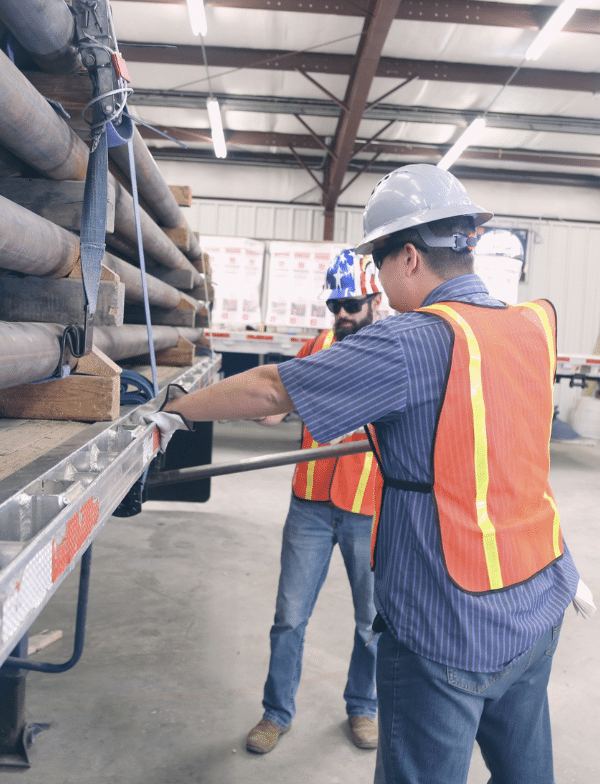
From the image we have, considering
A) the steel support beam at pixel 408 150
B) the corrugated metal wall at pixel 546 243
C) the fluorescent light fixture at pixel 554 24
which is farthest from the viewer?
the corrugated metal wall at pixel 546 243

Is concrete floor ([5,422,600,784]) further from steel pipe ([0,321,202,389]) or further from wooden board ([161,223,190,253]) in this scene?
wooden board ([161,223,190,253])

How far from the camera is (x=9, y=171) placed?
205 cm

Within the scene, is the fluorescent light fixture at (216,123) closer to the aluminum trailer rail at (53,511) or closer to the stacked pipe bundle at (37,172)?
the stacked pipe bundle at (37,172)

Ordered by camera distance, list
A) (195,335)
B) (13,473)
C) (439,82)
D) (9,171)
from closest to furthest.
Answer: (13,473)
(9,171)
(195,335)
(439,82)

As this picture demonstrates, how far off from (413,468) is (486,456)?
16cm

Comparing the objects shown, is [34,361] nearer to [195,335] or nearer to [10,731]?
[10,731]

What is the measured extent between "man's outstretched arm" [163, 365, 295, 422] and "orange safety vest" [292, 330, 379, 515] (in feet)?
3.54

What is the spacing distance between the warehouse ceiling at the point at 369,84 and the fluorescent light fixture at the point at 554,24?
0.97 meters

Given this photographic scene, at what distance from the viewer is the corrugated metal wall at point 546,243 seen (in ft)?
45.5

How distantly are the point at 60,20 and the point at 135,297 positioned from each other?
1.62 meters

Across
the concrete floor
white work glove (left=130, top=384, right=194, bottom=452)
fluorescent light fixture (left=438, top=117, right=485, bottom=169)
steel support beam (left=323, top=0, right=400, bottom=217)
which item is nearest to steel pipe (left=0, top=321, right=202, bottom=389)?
white work glove (left=130, top=384, right=194, bottom=452)

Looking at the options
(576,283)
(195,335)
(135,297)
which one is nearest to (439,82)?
(576,283)

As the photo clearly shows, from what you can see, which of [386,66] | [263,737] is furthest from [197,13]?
[263,737]

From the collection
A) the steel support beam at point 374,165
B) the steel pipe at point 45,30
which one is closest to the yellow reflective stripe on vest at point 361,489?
the steel pipe at point 45,30
